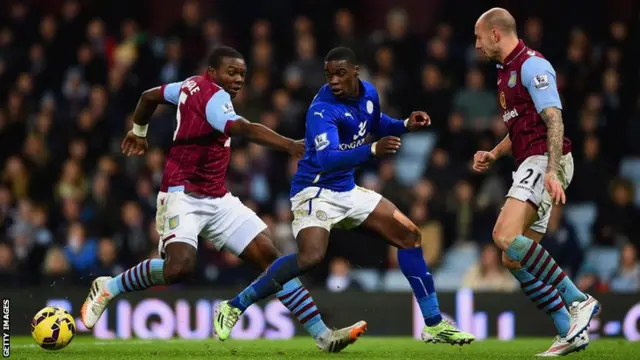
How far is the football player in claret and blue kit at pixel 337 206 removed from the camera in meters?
8.82

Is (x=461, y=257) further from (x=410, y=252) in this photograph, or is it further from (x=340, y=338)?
(x=340, y=338)

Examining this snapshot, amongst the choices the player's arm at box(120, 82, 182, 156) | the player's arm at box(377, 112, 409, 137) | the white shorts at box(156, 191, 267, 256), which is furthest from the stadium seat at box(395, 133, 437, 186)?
the white shorts at box(156, 191, 267, 256)

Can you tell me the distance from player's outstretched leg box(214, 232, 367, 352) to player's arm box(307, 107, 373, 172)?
0.90 m

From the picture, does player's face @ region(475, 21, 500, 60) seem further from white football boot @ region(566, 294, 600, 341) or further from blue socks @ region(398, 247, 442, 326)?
white football boot @ region(566, 294, 600, 341)

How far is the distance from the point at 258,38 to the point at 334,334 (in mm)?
8237

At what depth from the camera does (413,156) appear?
16.3m

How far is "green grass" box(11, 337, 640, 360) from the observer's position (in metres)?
8.61

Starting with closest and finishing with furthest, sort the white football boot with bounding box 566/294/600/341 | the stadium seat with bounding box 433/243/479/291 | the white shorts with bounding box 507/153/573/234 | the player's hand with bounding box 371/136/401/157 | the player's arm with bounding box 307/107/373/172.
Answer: the white football boot with bounding box 566/294/600/341 < the player's hand with bounding box 371/136/401/157 < the white shorts with bounding box 507/153/573/234 < the player's arm with bounding box 307/107/373/172 < the stadium seat with bounding box 433/243/479/291

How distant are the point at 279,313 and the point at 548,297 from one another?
4.07 m

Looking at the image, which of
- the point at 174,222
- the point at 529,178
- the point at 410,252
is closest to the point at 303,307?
the point at 410,252

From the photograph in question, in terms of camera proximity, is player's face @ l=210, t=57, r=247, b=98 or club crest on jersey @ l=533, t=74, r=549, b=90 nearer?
club crest on jersey @ l=533, t=74, r=549, b=90

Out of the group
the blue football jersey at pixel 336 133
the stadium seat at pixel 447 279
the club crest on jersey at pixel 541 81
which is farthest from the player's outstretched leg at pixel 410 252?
the stadium seat at pixel 447 279

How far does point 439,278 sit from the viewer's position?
1430 cm

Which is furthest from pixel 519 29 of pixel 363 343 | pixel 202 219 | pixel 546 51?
pixel 202 219
